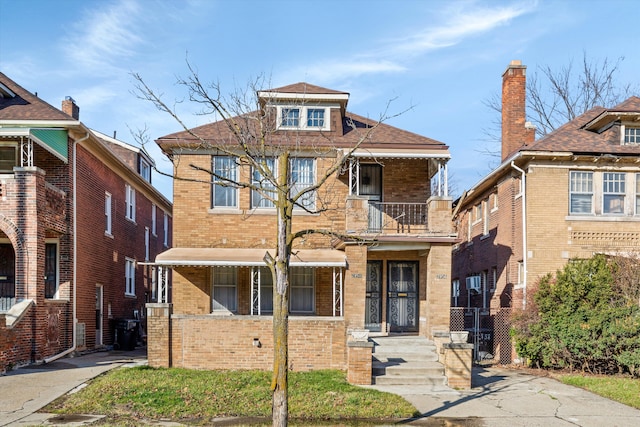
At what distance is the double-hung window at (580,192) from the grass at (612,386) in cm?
530

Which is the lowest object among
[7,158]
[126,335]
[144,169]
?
[126,335]

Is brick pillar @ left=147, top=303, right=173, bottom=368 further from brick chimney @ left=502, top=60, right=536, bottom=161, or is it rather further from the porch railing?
brick chimney @ left=502, top=60, right=536, bottom=161

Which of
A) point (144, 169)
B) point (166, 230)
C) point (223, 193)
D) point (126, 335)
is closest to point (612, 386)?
point (223, 193)

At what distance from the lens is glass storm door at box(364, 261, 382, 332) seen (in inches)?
695

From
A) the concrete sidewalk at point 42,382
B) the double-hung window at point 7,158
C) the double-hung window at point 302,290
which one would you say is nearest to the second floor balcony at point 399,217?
the double-hung window at point 302,290

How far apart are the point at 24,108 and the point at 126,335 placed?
7990mm

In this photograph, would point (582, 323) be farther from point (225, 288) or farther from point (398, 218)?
point (225, 288)

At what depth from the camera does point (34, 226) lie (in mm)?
15508

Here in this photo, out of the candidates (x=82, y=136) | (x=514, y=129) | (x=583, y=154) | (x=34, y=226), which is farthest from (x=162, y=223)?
(x=583, y=154)

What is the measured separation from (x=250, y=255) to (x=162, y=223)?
16.4m

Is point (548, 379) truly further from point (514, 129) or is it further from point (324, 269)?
point (514, 129)

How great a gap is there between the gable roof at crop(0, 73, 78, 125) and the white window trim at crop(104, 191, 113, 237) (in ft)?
13.6

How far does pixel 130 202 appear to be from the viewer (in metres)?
24.7

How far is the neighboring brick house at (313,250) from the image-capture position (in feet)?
49.9
